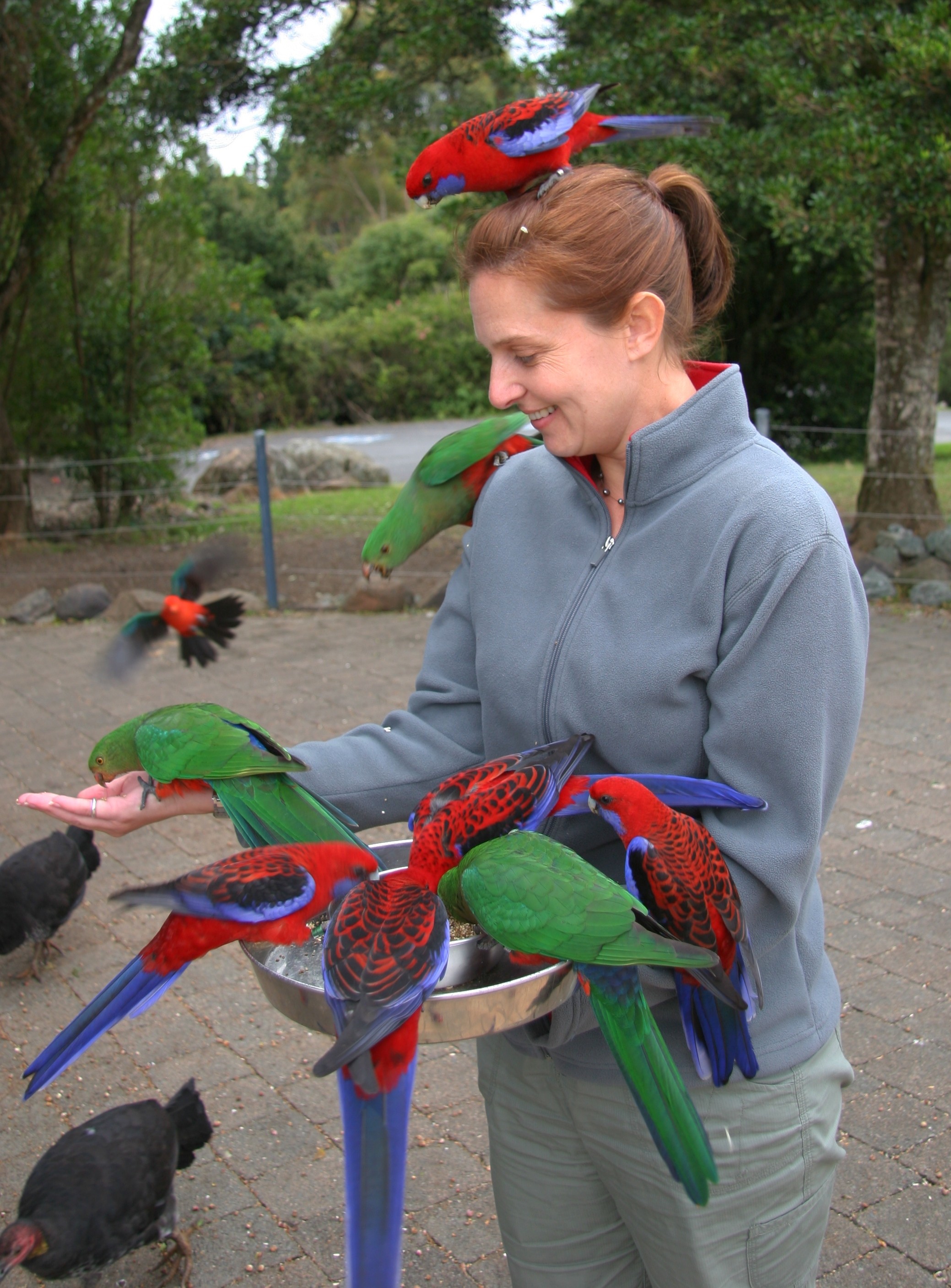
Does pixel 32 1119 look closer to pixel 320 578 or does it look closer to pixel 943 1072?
pixel 943 1072

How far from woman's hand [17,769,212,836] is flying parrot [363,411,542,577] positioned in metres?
1.46

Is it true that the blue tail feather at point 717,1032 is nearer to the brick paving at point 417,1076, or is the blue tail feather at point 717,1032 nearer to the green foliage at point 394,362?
the brick paving at point 417,1076

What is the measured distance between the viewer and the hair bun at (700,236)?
1607 mm

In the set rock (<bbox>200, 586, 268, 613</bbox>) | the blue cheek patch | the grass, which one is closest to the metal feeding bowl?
the blue cheek patch

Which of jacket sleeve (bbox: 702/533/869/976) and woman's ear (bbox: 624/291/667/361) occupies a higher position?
woman's ear (bbox: 624/291/667/361)

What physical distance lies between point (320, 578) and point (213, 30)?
14.4ft

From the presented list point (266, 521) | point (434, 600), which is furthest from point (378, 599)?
point (266, 521)

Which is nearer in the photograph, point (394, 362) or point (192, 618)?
point (192, 618)

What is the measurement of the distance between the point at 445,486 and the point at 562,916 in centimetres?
207

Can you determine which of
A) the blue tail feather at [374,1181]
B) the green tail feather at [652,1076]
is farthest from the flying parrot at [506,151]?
the blue tail feather at [374,1181]

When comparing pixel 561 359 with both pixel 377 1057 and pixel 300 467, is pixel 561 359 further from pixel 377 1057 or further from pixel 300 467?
pixel 300 467

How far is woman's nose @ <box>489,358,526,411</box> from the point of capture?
1.53m

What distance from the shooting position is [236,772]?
6.61ft

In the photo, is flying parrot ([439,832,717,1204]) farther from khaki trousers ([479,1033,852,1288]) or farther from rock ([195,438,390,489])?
rock ([195,438,390,489])
